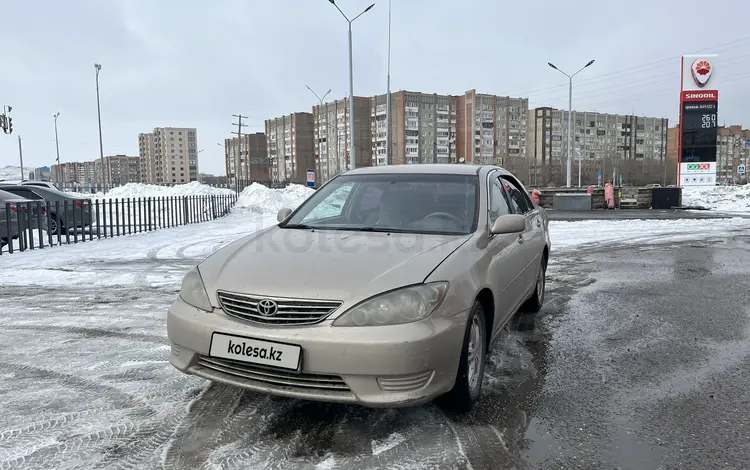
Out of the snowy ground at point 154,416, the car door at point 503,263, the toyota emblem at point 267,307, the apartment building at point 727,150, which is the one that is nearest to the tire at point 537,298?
the car door at point 503,263

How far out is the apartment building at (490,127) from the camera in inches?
3250

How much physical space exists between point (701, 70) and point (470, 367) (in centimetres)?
2769

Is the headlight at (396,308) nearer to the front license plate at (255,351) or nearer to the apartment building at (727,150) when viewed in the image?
the front license plate at (255,351)

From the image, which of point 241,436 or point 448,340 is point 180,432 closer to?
point 241,436

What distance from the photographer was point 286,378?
109 inches

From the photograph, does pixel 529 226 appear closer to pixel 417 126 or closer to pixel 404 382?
pixel 404 382

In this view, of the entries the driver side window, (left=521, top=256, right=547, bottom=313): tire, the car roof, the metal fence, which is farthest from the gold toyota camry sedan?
the metal fence

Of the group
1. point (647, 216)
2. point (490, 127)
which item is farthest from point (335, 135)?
point (647, 216)

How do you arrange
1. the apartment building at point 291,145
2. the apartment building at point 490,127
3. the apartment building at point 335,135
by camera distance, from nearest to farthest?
the apartment building at point 335,135 < the apartment building at point 490,127 < the apartment building at point 291,145

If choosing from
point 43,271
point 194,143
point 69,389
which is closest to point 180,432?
point 69,389

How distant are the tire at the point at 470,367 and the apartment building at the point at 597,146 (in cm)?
7746

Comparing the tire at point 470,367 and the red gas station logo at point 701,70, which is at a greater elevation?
the red gas station logo at point 701,70

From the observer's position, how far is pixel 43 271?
837cm

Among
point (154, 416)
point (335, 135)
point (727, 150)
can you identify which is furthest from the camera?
point (727, 150)
